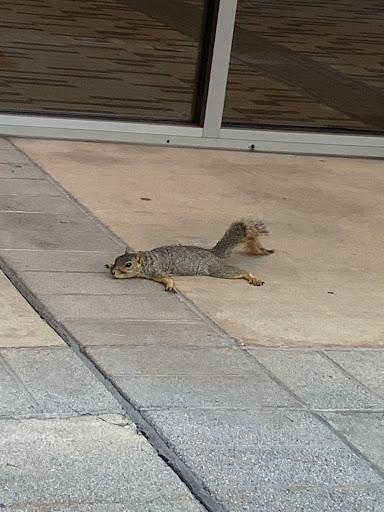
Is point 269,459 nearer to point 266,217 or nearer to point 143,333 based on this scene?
point 143,333

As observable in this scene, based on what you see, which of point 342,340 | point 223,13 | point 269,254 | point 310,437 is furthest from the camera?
point 223,13

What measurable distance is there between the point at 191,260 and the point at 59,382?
1797mm

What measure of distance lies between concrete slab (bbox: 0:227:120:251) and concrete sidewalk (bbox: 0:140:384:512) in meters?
0.26

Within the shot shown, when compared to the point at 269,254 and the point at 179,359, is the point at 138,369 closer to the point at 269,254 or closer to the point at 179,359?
the point at 179,359

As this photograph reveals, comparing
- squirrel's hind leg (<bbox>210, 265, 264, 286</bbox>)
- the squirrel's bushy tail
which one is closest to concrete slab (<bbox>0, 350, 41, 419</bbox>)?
squirrel's hind leg (<bbox>210, 265, 264, 286</bbox>)

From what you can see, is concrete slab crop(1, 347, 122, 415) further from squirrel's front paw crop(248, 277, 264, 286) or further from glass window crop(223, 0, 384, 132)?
glass window crop(223, 0, 384, 132)

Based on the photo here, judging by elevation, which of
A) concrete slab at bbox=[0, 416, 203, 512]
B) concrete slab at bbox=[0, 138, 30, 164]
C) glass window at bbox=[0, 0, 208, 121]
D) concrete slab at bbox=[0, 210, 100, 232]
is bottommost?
concrete slab at bbox=[0, 416, 203, 512]

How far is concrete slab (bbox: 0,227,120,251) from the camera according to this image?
21.4ft

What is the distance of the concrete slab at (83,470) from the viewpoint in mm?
3883

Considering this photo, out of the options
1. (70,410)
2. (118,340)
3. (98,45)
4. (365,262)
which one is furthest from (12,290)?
(98,45)

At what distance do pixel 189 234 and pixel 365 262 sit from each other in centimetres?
113

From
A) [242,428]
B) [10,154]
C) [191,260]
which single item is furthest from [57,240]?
[242,428]

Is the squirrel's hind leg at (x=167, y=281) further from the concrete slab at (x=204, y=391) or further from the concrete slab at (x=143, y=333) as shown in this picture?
the concrete slab at (x=204, y=391)

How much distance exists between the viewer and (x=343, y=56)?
33.0 feet
